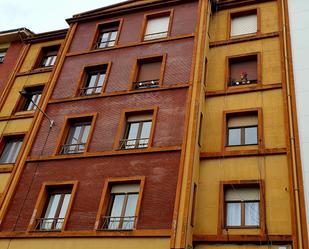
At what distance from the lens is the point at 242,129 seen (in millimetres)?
15789

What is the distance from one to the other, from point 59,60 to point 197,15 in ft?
23.4

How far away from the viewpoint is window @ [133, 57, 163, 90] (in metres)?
17.7

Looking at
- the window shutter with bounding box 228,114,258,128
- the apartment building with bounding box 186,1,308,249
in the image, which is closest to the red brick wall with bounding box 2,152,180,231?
the apartment building with bounding box 186,1,308,249

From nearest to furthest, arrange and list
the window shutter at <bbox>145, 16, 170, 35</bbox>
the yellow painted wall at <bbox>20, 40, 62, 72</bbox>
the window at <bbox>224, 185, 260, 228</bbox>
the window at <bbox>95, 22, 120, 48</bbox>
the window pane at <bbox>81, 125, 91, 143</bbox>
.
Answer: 1. the window at <bbox>224, 185, 260, 228</bbox>
2. the window pane at <bbox>81, 125, 91, 143</bbox>
3. the window shutter at <bbox>145, 16, 170, 35</bbox>
4. the window at <bbox>95, 22, 120, 48</bbox>
5. the yellow painted wall at <bbox>20, 40, 62, 72</bbox>

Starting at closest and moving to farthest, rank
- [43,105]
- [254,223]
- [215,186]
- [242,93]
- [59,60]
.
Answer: [254,223] < [215,186] < [242,93] < [43,105] < [59,60]

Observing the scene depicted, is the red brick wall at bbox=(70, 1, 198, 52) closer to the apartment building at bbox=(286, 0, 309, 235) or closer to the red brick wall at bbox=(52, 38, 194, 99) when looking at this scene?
the red brick wall at bbox=(52, 38, 194, 99)

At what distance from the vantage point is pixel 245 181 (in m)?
14.1

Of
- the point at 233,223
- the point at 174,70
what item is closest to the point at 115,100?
the point at 174,70

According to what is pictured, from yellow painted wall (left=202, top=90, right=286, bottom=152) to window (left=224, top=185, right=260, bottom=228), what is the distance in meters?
1.74

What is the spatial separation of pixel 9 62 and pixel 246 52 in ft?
45.3

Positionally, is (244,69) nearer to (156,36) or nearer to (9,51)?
(156,36)

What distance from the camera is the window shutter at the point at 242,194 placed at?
13852 millimetres

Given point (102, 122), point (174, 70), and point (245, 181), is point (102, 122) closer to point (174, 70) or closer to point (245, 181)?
point (174, 70)

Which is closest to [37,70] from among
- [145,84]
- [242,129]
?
[145,84]
